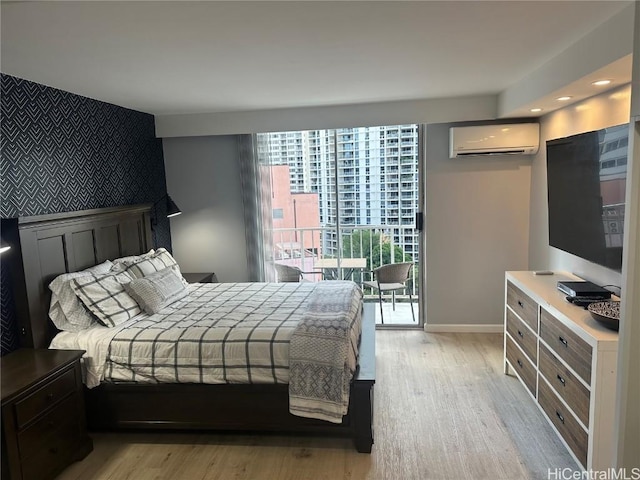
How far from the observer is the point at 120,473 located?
8.39 ft

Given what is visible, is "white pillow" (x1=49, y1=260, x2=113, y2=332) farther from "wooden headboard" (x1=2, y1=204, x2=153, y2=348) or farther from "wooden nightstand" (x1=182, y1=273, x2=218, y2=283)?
"wooden nightstand" (x1=182, y1=273, x2=218, y2=283)

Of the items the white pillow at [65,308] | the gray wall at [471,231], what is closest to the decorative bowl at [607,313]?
the gray wall at [471,231]

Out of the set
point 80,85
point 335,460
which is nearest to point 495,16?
point 335,460

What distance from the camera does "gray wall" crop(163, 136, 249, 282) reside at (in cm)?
489

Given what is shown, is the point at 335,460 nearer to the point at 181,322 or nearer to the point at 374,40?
the point at 181,322

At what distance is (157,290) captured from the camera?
3.44m

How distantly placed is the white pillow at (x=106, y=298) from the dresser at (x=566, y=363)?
2821 millimetres

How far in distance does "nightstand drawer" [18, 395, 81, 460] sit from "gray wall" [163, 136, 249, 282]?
8.30 feet

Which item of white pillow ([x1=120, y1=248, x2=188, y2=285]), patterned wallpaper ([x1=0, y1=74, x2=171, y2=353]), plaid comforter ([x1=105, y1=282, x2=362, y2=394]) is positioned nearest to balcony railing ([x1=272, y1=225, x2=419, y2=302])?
white pillow ([x1=120, y1=248, x2=188, y2=285])

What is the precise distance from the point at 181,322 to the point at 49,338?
89 centimetres

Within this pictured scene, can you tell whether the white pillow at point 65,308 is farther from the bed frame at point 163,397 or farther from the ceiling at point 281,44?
the ceiling at point 281,44

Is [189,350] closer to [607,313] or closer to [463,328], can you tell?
[607,313]

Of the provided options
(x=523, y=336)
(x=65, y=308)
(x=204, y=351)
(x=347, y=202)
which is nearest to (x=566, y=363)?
(x=523, y=336)

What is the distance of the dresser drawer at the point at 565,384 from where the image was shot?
2.17 meters
